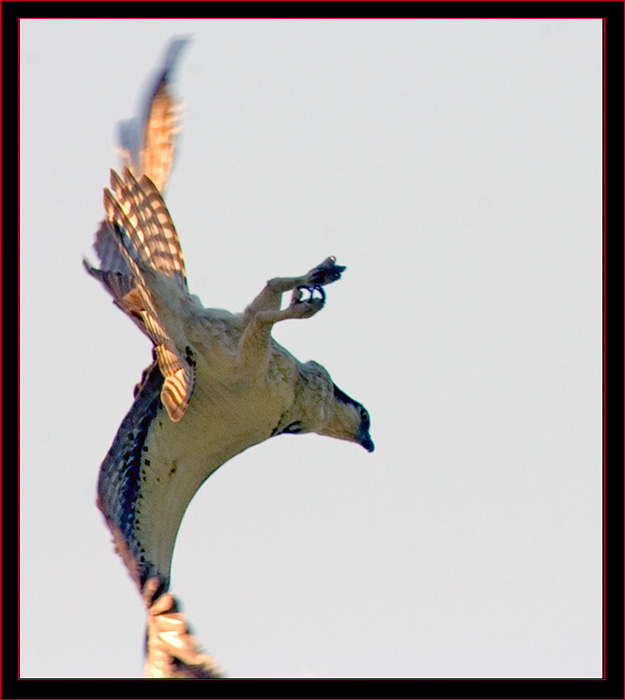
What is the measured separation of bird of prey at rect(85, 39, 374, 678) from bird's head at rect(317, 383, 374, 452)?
0.4 inches

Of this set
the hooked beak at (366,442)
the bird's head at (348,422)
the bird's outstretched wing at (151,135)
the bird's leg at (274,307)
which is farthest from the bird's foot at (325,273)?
the hooked beak at (366,442)

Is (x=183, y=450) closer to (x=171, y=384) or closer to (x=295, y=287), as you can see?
(x=171, y=384)

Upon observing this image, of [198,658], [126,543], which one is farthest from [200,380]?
[198,658]

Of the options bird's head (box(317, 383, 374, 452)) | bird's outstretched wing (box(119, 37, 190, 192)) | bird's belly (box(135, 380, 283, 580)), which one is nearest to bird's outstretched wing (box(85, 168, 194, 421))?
→ bird's belly (box(135, 380, 283, 580))

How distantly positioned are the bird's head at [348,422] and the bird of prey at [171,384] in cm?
1

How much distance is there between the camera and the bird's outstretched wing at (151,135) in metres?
12.4

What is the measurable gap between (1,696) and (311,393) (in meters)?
3.11

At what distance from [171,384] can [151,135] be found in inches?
92.3

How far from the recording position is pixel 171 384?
35.7ft

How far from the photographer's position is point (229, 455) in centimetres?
1205

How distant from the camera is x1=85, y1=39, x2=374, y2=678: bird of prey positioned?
34.9 ft

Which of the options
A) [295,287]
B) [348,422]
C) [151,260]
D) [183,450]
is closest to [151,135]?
[151,260]

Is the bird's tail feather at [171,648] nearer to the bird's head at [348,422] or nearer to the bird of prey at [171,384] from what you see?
the bird of prey at [171,384]

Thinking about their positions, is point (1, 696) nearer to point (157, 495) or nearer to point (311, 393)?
point (157, 495)
